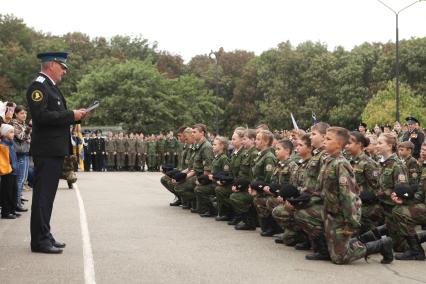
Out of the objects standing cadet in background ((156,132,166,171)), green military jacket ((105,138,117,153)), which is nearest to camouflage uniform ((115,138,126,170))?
green military jacket ((105,138,117,153))

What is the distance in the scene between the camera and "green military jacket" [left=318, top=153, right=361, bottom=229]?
9.31 m

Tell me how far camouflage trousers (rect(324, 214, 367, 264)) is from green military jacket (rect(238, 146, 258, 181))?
4.34 meters

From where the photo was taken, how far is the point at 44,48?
78062 mm

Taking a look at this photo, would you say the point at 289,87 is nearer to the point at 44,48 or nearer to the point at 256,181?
the point at 44,48

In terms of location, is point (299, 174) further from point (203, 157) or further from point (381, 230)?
point (203, 157)

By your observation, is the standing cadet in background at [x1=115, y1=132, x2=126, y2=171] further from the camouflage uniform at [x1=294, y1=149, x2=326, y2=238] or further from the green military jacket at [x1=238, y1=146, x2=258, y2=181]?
the camouflage uniform at [x1=294, y1=149, x2=326, y2=238]

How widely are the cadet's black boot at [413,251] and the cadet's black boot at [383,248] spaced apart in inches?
18.9

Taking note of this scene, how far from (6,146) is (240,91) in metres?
72.0

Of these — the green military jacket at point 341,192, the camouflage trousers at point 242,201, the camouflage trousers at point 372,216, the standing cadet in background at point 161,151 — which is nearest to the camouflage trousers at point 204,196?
the camouflage trousers at point 242,201

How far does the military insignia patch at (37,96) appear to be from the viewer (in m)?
9.88

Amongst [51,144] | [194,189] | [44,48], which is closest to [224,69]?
[44,48]

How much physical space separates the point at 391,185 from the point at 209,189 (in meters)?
5.23

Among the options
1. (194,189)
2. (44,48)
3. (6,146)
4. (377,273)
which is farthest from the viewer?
(44,48)

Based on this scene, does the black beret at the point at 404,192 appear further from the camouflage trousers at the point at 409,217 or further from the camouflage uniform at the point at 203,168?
the camouflage uniform at the point at 203,168
